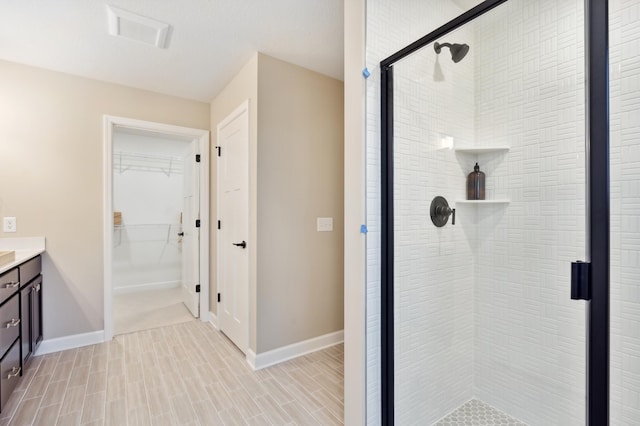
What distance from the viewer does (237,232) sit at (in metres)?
2.71

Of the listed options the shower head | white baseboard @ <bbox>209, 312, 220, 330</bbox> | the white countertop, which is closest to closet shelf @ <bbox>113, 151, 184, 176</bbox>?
the white countertop

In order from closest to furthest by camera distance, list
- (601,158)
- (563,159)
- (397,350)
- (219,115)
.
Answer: (601,158) → (563,159) → (397,350) → (219,115)

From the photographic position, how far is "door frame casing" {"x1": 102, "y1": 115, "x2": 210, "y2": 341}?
2.84m

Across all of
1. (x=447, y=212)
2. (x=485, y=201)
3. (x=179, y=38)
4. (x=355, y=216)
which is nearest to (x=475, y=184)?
(x=485, y=201)

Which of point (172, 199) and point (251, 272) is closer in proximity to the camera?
point (251, 272)

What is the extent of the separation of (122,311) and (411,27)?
4.19 meters

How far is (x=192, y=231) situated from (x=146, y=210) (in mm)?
1716

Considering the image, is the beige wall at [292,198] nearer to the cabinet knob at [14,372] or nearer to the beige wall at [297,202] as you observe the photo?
the beige wall at [297,202]

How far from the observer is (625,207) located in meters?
1.26

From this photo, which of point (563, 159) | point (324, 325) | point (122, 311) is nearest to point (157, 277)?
point (122, 311)

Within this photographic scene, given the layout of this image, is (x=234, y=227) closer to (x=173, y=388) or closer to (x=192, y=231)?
(x=192, y=231)

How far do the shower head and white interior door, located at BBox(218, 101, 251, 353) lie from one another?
1.55 m

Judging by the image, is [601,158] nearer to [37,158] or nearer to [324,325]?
[324,325]

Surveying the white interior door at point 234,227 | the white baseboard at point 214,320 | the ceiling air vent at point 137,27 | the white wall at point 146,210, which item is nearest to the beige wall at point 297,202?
the white interior door at point 234,227
